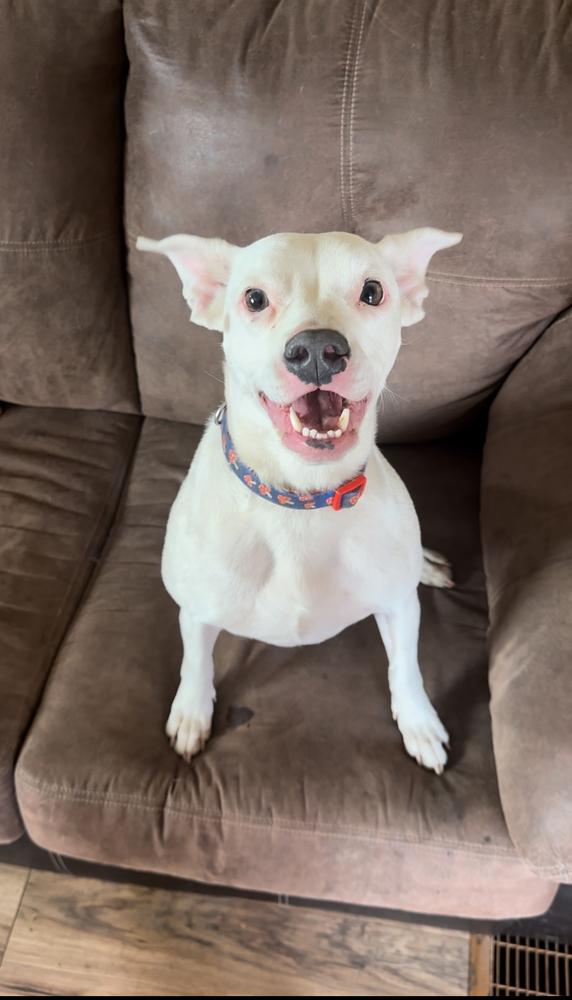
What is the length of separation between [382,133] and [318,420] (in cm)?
80

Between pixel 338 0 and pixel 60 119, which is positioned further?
pixel 60 119

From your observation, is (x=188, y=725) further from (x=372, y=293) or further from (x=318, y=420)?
(x=372, y=293)

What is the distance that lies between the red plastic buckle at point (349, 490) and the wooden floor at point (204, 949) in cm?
109

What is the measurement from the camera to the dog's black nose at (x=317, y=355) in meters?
0.90

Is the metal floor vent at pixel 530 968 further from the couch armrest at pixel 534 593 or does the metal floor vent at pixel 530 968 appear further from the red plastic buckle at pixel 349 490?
the red plastic buckle at pixel 349 490

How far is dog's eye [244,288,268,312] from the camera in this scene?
1.02 meters

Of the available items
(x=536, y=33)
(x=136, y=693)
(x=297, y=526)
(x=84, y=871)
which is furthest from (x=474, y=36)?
(x=84, y=871)

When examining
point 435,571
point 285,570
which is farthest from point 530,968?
point 285,570

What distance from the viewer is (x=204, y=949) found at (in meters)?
1.59

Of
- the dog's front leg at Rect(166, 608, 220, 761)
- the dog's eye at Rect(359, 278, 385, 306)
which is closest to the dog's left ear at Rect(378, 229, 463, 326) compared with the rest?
the dog's eye at Rect(359, 278, 385, 306)

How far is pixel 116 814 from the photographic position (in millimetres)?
1274

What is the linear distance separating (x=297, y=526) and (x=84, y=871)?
43.0 inches

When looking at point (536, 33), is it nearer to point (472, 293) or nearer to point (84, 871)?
point (472, 293)

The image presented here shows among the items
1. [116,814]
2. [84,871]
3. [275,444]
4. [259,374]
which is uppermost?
[259,374]
